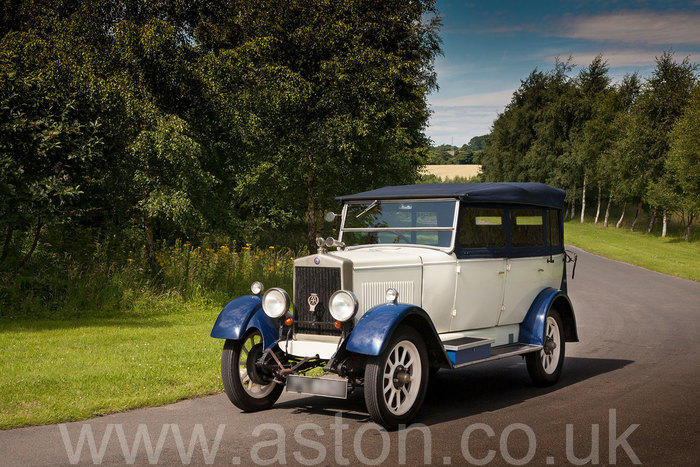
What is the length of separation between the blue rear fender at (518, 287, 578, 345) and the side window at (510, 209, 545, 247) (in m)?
0.68

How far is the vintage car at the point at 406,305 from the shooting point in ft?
20.6

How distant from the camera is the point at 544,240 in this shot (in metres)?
8.86

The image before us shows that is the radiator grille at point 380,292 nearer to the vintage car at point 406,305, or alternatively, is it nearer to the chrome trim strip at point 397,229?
the vintage car at point 406,305

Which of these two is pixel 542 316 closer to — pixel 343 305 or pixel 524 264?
pixel 524 264

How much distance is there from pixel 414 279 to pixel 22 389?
4303 mm

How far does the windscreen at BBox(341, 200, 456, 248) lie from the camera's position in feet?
24.7

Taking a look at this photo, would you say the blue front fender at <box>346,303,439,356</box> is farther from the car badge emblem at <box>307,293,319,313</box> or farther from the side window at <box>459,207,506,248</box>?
the side window at <box>459,207,506,248</box>

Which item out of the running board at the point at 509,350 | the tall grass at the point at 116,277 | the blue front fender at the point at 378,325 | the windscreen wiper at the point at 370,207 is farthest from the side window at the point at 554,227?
the tall grass at the point at 116,277

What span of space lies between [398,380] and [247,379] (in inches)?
65.1

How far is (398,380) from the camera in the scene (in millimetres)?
6262

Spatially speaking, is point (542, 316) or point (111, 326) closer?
point (542, 316)

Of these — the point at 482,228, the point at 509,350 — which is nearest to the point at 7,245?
the point at 482,228

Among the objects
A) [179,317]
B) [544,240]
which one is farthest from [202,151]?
[544,240]

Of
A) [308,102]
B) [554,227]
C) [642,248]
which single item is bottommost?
[642,248]
